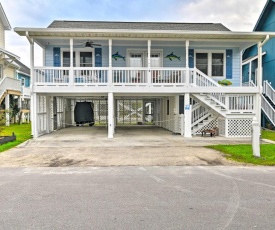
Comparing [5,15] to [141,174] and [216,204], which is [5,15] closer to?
[141,174]

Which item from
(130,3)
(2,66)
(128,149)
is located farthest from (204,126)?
(2,66)

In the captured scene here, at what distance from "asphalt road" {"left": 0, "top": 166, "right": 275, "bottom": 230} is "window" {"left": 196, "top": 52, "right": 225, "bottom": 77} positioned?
10.1 m

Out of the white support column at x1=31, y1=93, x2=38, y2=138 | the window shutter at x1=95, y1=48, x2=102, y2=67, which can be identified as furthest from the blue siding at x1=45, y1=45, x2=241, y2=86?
the white support column at x1=31, y1=93, x2=38, y2=138

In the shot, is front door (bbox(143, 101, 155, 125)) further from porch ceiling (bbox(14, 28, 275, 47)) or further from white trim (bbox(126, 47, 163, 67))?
porch ceiling (bbox(14, 28, 275, 47))

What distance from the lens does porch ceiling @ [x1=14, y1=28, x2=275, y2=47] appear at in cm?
1282

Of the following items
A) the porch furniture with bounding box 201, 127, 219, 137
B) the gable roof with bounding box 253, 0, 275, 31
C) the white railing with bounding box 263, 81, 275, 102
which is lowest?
the porch furniture with bounding box 201, 127, 219, 137

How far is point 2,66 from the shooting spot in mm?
23406

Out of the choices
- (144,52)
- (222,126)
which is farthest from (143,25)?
(222,126)

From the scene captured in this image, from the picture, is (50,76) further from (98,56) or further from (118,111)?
(118,111)

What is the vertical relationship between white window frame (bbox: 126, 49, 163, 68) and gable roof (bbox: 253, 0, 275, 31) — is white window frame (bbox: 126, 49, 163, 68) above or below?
below

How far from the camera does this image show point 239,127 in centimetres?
1393

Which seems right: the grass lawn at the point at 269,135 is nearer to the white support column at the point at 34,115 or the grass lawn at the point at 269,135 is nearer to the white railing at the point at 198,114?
the white railing at the point at 198,114

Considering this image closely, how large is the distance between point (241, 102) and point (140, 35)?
6060 millimetres

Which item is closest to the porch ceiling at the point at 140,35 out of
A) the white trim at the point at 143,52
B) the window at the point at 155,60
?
the white trim at the point at 143,52
